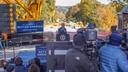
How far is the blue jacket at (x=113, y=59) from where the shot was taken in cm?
593

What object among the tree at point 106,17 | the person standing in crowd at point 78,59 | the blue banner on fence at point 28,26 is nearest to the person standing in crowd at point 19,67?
the person standing in crowd at point 78,59

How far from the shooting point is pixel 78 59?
665 centimetres

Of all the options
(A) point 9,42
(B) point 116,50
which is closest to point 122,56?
(B) point 116,50

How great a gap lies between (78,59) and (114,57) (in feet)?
2.46

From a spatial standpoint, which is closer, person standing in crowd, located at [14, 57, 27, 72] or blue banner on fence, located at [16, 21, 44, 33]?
person standing in crowd, located at [14, 57, 27, 72]

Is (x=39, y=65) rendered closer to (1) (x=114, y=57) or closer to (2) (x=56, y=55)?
(2) (x=56, y=55)

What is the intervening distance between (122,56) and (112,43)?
220 mm

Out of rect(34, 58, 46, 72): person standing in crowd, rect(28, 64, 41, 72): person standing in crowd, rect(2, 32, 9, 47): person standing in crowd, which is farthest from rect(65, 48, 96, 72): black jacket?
rect(2, 32, 9, 47): person standing in crowd

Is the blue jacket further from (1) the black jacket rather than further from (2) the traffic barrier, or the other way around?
(2) the traffic barrier

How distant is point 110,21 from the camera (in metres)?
54.7

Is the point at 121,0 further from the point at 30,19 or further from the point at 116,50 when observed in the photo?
the point at 116,50

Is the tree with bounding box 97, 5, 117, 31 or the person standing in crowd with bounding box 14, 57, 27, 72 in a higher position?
the tree with bounding box 97, 5, 117, 31

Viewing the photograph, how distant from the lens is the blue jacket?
5930mm

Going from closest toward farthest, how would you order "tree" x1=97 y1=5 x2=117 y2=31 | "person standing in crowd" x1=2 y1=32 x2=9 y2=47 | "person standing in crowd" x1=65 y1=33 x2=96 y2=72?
"person standing in crowd" x1=65 y1=33 x2=96 y2=72 → "person standing in crowd" x1=2 y1=32 x2=9 y2=47 → "tree" x1=97 y1=5 x2=117 y2=31
